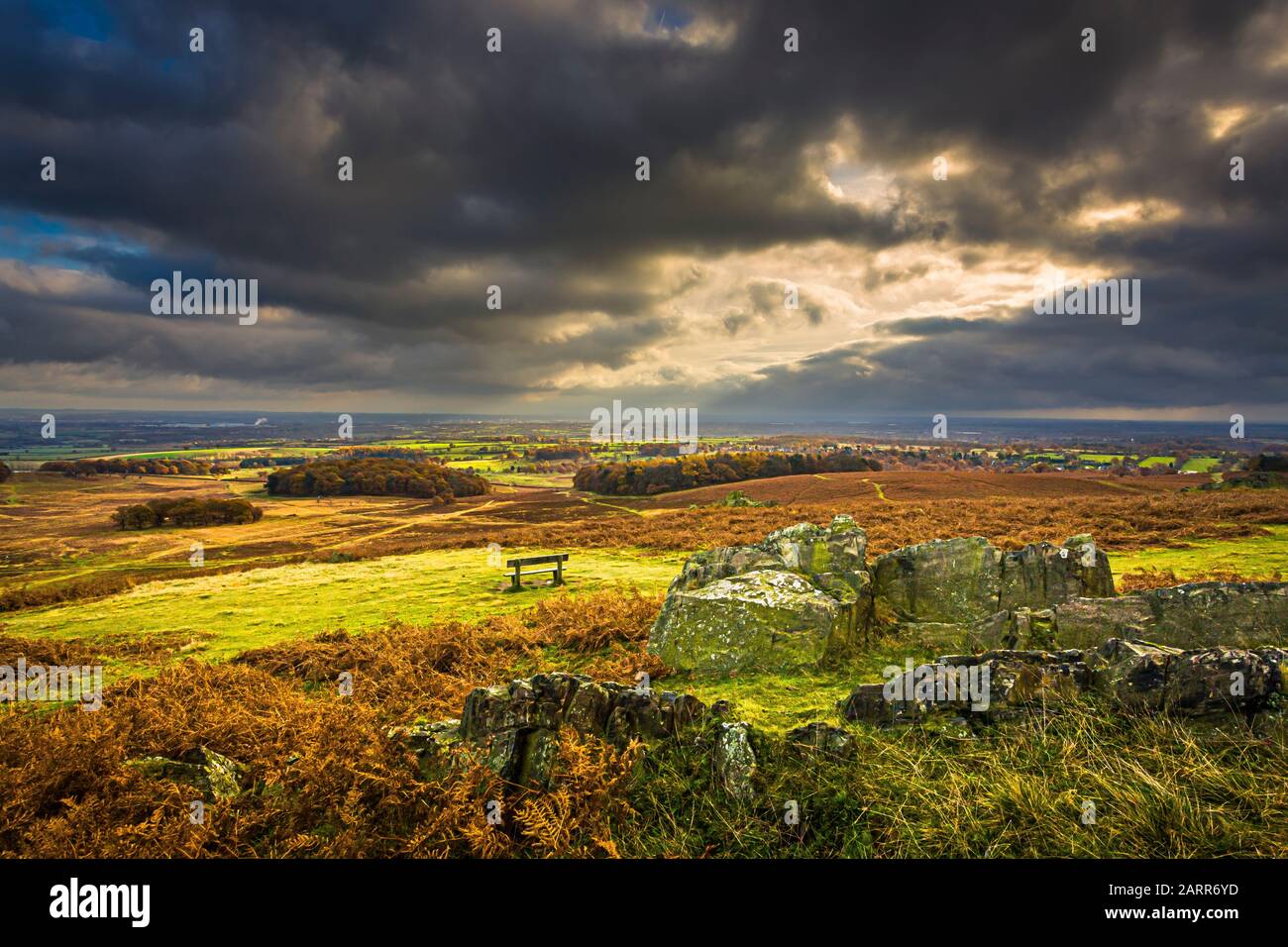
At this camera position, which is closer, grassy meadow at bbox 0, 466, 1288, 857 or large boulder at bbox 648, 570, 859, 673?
grassy meadow at bbox 0, 466, 1288, 857

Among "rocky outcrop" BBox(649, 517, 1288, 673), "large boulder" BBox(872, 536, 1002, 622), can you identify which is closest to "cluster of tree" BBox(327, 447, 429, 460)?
"rocky outcrop" BBox(649, 517, 1288, 673)

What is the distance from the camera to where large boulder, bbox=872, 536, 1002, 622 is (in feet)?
33.7

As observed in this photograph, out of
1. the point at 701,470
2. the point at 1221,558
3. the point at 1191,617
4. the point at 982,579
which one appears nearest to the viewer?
the point at 1191,617

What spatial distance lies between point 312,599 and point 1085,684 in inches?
732

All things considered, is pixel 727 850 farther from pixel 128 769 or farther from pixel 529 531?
pixel 529 531

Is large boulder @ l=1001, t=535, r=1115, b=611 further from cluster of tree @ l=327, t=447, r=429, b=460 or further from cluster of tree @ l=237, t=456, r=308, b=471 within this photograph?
cluster of tree @ l=237, t=456, r=308, b=471

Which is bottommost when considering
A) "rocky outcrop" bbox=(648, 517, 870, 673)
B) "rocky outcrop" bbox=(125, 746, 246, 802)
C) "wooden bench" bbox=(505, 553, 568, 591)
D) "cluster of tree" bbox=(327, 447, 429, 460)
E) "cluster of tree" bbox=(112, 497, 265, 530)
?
"cluster of tree" bbox=(112, 497, 265, 530)

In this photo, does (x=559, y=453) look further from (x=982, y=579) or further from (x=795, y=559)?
(x=982, y=579)

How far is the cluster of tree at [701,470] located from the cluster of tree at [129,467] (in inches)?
2181

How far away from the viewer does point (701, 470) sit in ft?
233

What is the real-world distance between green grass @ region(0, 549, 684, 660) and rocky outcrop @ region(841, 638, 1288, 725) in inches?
424

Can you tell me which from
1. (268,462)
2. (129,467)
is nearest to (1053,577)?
(129,467)

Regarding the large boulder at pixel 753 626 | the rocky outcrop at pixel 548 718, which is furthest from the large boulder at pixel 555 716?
the large boulder at pixel 753 626

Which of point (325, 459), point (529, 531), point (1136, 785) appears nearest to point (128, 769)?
point (1136, 785)
